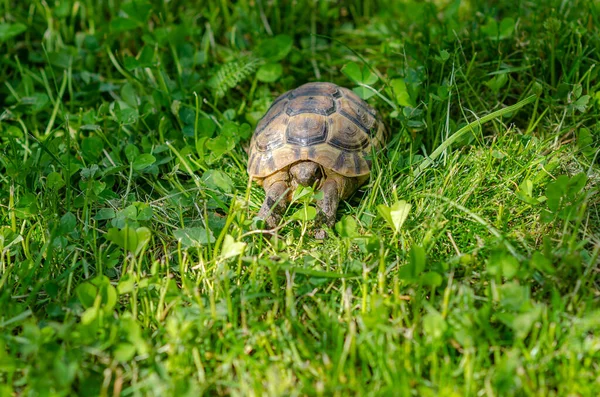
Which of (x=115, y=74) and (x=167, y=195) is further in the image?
(x=115, y=74)

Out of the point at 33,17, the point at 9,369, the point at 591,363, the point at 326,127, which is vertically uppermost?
the point at 33,17

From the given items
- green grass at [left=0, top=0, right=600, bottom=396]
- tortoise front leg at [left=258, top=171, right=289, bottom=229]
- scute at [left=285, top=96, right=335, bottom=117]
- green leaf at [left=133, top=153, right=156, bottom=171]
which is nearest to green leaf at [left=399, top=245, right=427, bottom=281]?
green grass at [left=0, top=0, right=600, bottom=396]

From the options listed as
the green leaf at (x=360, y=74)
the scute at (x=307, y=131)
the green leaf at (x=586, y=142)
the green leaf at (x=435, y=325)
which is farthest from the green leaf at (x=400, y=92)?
the green leaf at (x=435, y=325)

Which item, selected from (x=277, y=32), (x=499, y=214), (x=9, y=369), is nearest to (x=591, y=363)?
(x=499, y=214)

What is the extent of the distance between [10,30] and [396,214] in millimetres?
2780

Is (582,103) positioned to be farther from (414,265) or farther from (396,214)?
(414,265)

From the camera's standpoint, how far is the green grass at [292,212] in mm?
2154

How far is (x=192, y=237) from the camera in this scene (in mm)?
2703

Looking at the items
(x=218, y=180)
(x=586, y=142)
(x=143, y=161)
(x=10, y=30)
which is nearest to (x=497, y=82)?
(x=586, y=142)

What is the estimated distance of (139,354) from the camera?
2.20 metres

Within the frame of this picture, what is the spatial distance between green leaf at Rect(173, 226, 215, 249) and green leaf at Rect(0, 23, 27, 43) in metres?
2.02

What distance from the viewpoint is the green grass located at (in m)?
2.15

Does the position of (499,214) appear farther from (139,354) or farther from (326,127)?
(139,354)

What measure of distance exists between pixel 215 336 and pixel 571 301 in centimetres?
131
